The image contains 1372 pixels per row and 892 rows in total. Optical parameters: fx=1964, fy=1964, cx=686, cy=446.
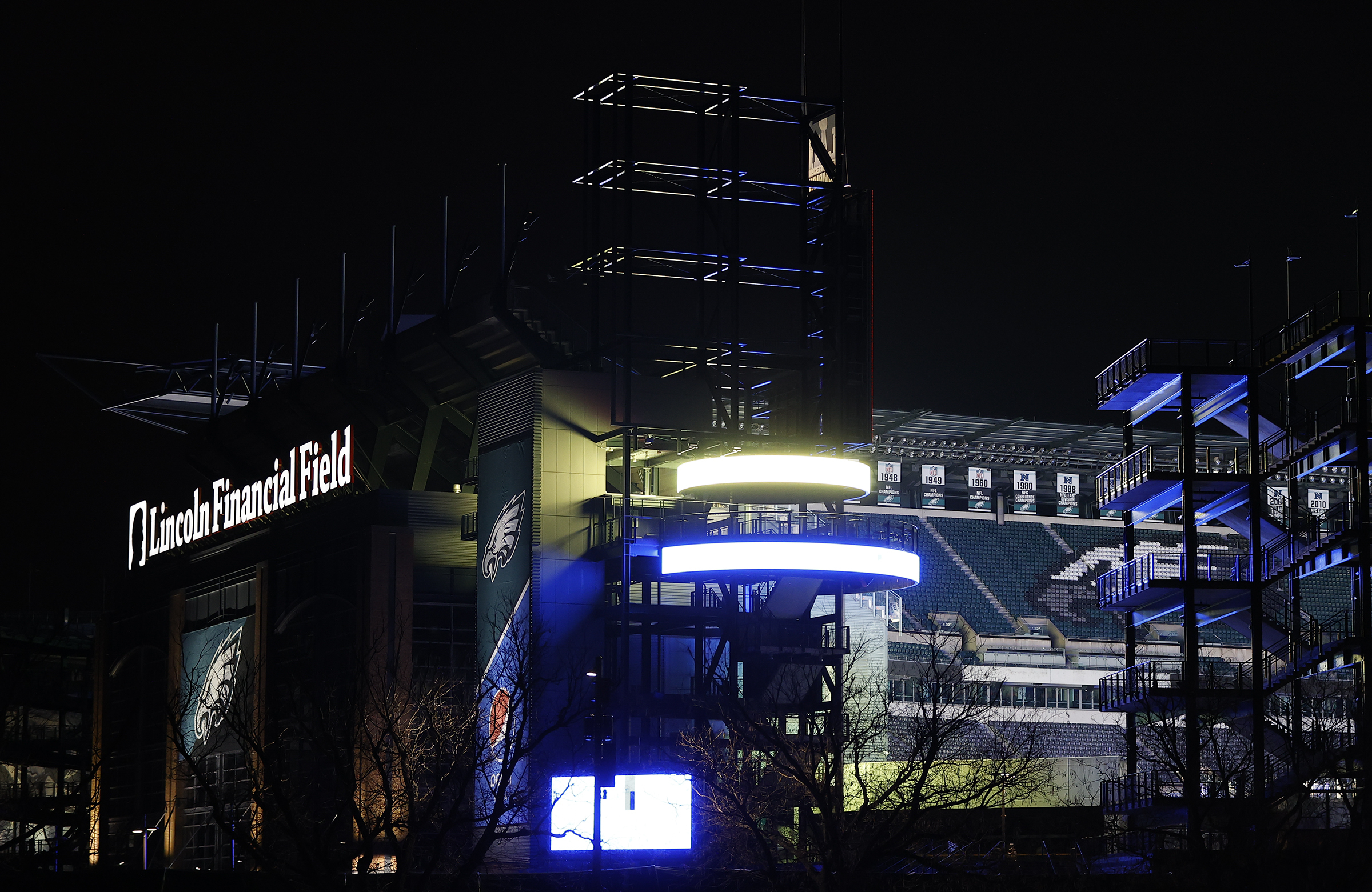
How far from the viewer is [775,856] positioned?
208 feet

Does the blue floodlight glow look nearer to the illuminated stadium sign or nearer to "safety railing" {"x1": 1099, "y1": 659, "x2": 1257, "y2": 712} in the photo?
"safety railing" {"x1": 1099, "y1": 659, "x2": 1257, "y2": 712}

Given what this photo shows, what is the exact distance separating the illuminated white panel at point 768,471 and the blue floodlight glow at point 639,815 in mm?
10554

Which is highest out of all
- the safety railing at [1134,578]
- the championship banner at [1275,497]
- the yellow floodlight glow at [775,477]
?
the championship banner at [1275,497]

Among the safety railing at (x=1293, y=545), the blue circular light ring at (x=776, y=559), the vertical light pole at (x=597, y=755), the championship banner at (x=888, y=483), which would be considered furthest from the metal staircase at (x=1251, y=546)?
the championship banner at (x=888, y=483)

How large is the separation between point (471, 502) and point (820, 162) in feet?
66.9

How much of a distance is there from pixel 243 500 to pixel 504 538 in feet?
79.6

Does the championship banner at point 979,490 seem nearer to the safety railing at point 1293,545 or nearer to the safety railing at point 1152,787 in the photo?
the safety railing at point 1152,787

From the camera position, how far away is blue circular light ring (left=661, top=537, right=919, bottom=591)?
225 feet

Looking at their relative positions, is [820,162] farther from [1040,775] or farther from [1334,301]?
[1040,775]

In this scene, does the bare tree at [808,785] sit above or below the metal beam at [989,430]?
below

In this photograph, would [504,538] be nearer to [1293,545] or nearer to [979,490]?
[1293,545]

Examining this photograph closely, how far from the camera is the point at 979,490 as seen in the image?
13662cm

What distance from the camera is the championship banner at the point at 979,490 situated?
445 ft

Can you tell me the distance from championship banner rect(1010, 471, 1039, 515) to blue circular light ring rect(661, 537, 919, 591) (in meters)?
68.3
